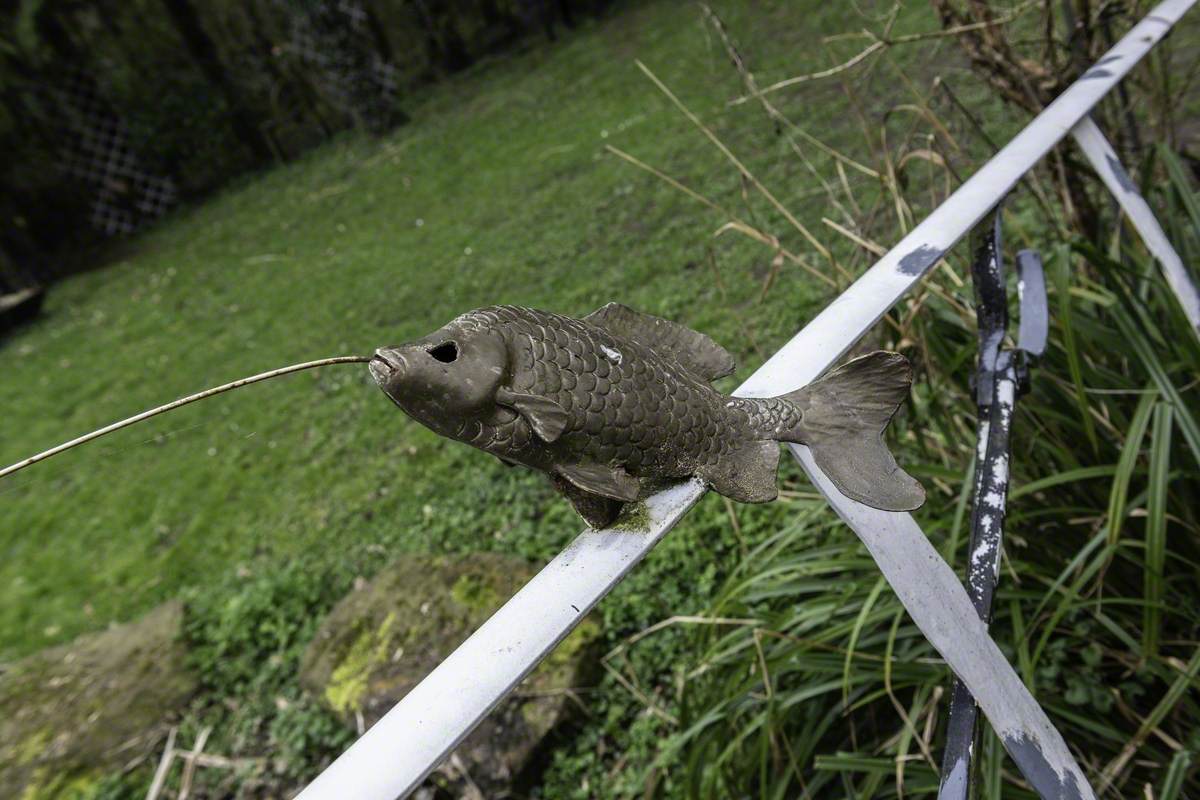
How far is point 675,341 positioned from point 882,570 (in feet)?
0.93

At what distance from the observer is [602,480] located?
0.66 metres

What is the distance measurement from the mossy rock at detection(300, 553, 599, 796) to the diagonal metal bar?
54.0 inches

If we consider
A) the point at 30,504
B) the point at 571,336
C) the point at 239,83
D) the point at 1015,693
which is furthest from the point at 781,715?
the point at 239,83

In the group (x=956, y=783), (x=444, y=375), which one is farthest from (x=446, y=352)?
(x=956, y=783)

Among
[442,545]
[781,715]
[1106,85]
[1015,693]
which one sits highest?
[1106,85]

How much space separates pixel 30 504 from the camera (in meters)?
3.90

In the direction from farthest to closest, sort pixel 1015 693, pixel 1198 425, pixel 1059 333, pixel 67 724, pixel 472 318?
pixel 67 724
pixel 1059 333
pixel 1198 425
pixel 1015 693
pixel 472 318

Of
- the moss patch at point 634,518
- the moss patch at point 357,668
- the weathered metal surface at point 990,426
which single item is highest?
the moss patch at point 634,518

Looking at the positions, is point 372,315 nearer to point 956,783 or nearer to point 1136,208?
point 1136,208

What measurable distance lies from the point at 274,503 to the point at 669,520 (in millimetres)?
2818

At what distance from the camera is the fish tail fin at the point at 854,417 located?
73 centimetres

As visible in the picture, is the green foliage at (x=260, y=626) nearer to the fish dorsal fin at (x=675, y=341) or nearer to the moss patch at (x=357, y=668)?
the moss patch at (x=357, y=668)

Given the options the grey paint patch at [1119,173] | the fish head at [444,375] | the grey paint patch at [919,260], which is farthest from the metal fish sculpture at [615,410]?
the grey paint patch at [1119,173]

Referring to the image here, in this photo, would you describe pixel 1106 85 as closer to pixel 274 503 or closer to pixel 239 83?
pixel 274 503
